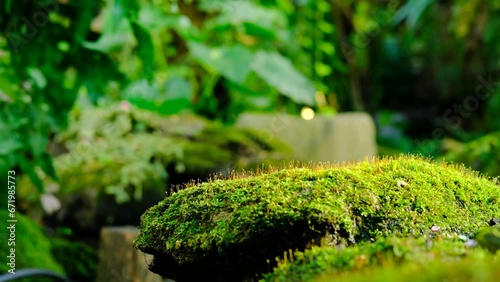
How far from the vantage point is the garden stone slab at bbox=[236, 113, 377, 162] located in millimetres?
5898

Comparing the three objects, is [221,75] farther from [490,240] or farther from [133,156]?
[490,240]

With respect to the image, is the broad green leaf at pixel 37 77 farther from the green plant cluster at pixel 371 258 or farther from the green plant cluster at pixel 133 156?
the green plant cluster at pixel 371 258

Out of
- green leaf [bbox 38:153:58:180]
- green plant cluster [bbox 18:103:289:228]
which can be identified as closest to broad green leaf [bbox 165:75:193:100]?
green plant cluster [bbox 18:103:289:228]

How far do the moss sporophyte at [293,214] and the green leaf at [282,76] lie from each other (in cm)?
487

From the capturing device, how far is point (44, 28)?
3.53 m

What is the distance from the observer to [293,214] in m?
1.67

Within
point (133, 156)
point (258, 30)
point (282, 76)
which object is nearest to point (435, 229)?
point (133, 156)

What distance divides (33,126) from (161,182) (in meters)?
1.47

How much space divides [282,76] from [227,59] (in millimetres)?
757

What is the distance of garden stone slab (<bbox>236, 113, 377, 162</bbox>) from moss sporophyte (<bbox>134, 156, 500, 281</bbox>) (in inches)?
152

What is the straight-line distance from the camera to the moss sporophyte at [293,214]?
1.69 meters

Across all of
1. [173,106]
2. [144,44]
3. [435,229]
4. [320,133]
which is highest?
[173,106]

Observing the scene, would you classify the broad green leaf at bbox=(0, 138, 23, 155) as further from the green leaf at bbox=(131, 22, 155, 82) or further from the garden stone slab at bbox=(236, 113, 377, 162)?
the garden stone slab at bbox=(236, 113, 377, 162)

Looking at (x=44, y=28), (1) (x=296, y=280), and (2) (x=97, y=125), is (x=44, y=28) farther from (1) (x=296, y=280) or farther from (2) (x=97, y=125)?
(1) (x=296, y=280)
